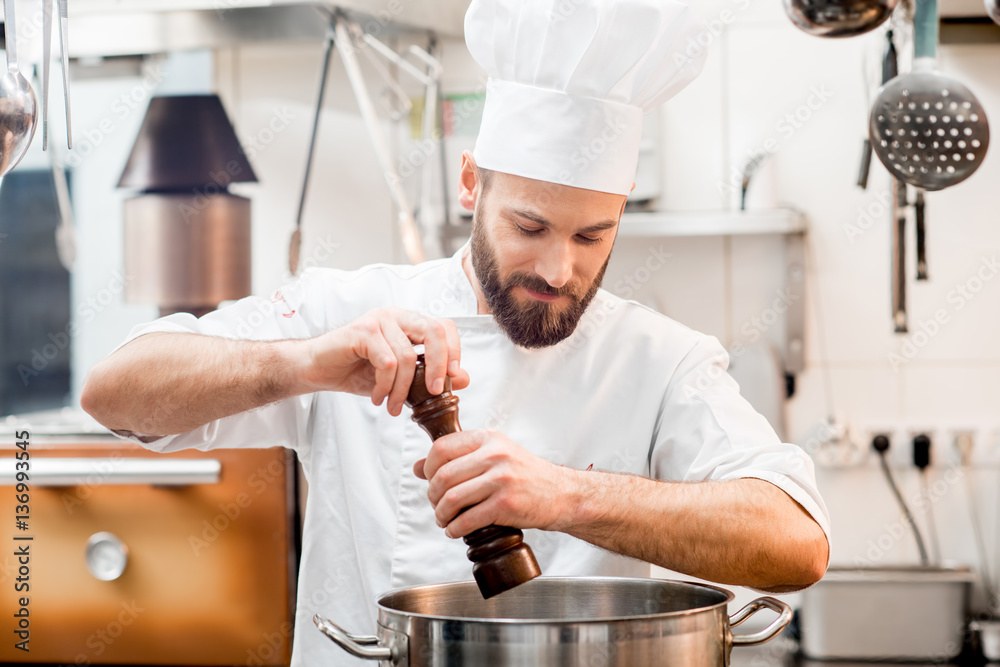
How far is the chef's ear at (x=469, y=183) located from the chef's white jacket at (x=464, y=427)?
0.09 metres

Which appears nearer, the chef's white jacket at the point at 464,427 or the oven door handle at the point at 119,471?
the chef's white jacket at the point at 464,427

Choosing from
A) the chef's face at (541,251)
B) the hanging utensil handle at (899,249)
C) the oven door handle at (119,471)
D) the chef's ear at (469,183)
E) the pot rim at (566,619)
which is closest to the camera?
the pot rim at (566,619)

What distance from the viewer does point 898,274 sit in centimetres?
135

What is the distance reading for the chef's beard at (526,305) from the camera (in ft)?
3.48

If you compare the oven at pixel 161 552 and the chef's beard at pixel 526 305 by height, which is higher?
the chef's beard at pixel 526 305

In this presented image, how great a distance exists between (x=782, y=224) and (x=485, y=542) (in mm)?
1358

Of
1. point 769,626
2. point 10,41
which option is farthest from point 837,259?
point 10,41

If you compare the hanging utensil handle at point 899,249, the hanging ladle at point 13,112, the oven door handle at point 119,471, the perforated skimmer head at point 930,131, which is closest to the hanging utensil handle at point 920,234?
the hanging utensil handle at point 899,249

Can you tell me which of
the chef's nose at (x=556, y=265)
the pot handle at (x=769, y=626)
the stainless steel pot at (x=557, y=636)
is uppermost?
the chef's nose at (x=556, y=265)

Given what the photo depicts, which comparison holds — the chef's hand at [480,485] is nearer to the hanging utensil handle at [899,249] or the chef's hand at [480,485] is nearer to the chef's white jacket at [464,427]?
the chef's white jacket at [464,427]

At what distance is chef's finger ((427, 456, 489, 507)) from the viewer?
0.78 metres

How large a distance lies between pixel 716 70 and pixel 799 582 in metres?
1.42

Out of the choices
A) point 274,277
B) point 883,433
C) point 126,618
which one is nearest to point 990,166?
point 883,433

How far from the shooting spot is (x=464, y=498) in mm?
771
